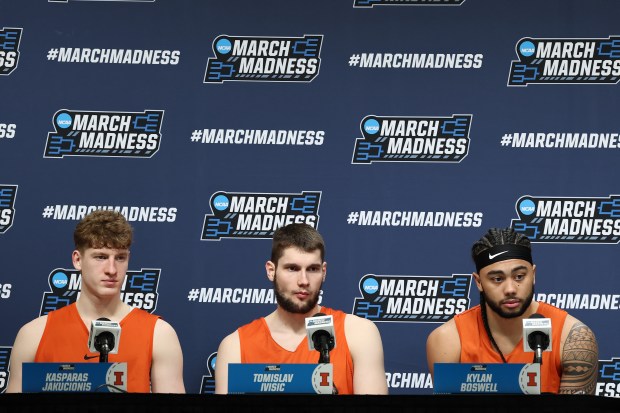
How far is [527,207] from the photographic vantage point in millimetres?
4625

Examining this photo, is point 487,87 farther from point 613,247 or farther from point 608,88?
point 613,247

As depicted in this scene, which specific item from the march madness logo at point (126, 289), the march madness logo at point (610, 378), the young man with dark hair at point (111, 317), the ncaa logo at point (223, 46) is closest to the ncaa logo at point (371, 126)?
the ncaa logo at point (223, 46)

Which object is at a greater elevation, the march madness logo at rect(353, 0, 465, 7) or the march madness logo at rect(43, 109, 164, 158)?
the march madness logo at rect(353, 0, 465, 7)

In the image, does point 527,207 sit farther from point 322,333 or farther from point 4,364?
point 4,364

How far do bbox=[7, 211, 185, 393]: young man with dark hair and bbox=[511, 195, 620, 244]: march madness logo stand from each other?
6.26 feet

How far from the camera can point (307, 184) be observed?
473 cm

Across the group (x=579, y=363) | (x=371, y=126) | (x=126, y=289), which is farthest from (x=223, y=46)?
(x=579, y=363)

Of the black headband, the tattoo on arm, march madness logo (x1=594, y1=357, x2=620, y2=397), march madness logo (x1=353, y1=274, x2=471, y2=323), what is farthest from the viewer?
march madness logo (x1=353, y1=274, x2=471, y2=323)

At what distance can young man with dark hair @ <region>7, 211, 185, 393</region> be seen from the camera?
385cm

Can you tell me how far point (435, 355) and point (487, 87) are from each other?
1.52 metres

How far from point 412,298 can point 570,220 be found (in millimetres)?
898

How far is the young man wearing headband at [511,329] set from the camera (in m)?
3.76

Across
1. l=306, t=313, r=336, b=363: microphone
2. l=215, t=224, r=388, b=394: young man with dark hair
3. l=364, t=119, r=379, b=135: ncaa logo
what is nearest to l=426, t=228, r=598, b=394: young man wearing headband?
l=215, t=224, r=388, b=394: young man with dark hair

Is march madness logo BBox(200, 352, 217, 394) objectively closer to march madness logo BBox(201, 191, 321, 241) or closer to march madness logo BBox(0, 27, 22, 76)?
march madness logo BBox(201, 191, 321, 241)
